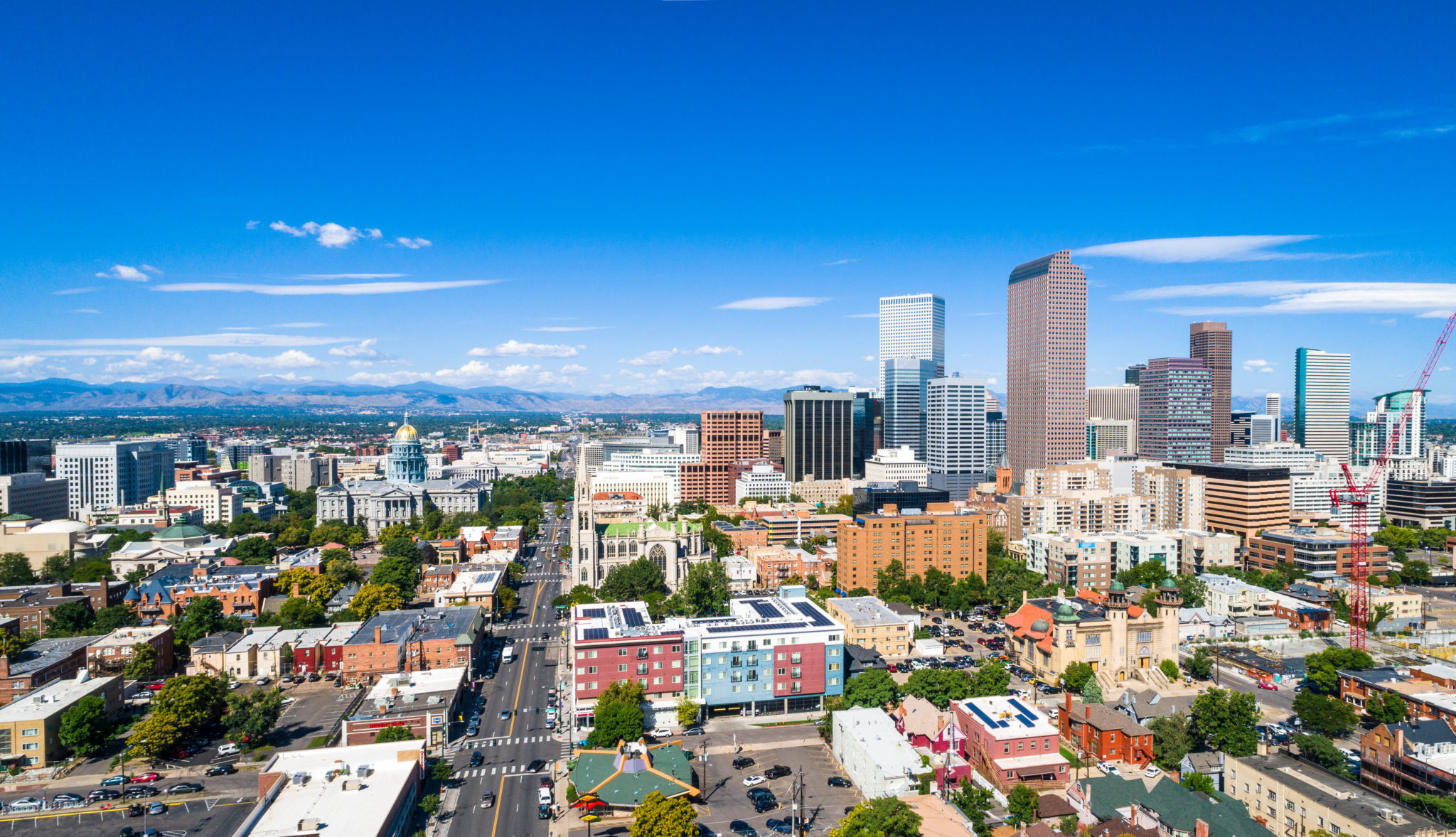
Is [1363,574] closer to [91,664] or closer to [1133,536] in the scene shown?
[1133,536]

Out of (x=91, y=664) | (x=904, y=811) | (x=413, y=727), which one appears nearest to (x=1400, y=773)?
(x=904, y=811)

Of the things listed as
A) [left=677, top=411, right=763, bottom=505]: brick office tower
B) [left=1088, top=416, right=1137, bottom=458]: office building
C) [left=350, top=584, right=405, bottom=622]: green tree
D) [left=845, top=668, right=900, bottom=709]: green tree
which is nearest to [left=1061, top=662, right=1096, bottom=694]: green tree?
[left=845, top=668, right=900, bottom=709]: green tree

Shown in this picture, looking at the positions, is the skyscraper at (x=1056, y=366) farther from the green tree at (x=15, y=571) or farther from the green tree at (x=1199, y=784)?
the green tree at (x=15, y=571)

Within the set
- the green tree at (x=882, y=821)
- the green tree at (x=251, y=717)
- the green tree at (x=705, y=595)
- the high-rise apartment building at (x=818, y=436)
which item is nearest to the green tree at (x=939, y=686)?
the green tree at (x=882, y=821)

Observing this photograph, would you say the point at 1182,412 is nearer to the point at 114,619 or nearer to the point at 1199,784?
the point at 1199,784

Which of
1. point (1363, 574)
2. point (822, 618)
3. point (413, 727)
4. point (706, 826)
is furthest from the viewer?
point (1363, 574)

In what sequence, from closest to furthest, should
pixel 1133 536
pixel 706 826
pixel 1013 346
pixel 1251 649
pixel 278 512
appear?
pixel 706 826, pixel 1251 649, pixel 1133 536, pixel 278 512, pixel 1013 346

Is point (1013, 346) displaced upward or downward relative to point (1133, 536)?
upward

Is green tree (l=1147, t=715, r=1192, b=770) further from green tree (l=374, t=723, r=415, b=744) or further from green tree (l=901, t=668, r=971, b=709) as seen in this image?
green tree (l=374, t=723, r=415, b=744)
